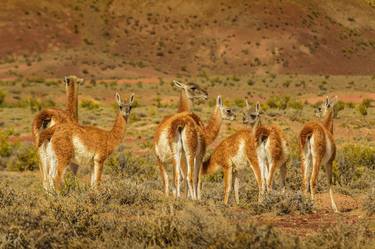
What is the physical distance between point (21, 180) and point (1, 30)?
56.0 m

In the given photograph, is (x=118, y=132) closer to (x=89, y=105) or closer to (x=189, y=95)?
(x=189, y=95)

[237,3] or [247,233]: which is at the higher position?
[237,3]

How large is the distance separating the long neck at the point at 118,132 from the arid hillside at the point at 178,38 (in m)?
49.3

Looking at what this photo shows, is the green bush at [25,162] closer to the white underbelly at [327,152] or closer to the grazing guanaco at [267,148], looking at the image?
the grazing guanaco at [267,148]

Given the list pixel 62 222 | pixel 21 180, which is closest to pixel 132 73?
pixel 21 180

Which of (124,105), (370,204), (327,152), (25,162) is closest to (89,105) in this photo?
(25,162)

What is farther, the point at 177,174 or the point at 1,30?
the point at 1,30

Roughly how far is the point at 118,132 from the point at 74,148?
94 centimetres

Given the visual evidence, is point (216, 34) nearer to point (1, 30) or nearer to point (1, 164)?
point (1, 30)

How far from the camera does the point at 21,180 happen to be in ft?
54.3

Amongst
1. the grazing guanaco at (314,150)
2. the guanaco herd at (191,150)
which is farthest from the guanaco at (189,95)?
the grazing guanaco at (314,150)

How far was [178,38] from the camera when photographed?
73.4m

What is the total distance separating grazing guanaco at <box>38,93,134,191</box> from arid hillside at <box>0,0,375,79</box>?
4974 cm

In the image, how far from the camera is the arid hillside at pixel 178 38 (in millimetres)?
66062
